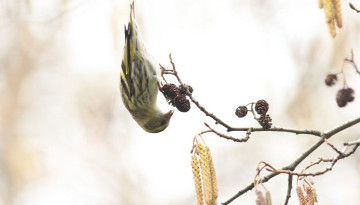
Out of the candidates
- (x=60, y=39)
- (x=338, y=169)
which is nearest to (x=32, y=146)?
(x=60, y=39)

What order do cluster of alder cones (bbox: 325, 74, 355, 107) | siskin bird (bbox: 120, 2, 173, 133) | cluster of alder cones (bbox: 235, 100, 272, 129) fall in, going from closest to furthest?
cluster of alder cones (bbox: 325, 74, 355, 107)
cluster of alder cones (bbox: 235, 100, 272, 129)
siskin bird (bbox: 120, 2, 173, 133)

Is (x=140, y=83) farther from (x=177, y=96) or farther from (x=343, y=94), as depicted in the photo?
(x=343, y=94)

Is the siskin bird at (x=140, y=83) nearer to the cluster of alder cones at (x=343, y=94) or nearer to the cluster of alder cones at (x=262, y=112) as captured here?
the cluster of alder cones at (x=262, y=112)

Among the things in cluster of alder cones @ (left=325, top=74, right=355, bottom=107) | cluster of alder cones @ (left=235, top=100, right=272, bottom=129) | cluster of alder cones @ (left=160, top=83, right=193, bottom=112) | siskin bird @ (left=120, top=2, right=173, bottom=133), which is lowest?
cluster of alder cones @ (left=325, top=74, right=355, bottom=107)

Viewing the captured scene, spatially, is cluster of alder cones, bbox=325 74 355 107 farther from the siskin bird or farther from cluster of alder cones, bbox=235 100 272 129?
the siskin bird

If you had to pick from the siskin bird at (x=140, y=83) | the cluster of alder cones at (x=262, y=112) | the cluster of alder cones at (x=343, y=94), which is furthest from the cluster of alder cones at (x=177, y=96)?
the siskin bird at (x=140, y=83)

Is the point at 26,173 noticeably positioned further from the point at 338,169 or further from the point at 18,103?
the point at 338,169

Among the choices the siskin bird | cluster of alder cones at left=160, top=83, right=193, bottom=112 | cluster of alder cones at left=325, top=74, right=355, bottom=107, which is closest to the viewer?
cluster of alder cones at left=325, top=74, right=355, bottom=107

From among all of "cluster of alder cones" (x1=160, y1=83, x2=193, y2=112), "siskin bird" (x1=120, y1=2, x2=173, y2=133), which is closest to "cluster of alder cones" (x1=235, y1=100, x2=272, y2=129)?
"cluster of alder cones" (x1=160, y1=83, x2=193, y2=112)

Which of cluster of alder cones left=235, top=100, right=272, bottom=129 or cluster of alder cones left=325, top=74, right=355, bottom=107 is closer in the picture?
cluster of alder cones left=325, top=74, right=355, bottom=107

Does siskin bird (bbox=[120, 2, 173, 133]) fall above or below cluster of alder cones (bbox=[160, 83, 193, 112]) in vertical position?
above
